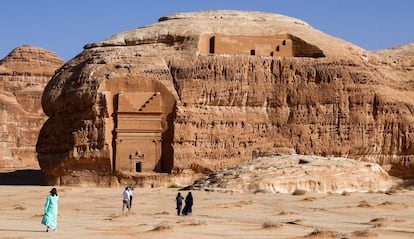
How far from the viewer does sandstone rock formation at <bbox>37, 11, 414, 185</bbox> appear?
6025 centimetres

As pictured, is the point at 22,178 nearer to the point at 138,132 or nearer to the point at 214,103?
the point at 138,132

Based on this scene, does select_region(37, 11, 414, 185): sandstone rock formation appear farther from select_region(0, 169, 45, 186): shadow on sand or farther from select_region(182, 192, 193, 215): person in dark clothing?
select_region(182, 192, 193, 215): person in dark clothing

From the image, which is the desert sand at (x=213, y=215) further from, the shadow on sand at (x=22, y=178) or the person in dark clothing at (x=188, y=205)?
the shadow on sand at (x=22, y=178)

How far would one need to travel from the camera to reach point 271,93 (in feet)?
208

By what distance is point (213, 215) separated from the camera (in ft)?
117

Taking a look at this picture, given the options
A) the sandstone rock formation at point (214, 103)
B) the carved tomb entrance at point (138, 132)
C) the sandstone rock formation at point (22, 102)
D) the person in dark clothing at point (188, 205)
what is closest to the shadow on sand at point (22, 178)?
the sandstone rock formation at point (214, 103)

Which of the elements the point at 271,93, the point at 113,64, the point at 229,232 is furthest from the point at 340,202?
the point at 113,64

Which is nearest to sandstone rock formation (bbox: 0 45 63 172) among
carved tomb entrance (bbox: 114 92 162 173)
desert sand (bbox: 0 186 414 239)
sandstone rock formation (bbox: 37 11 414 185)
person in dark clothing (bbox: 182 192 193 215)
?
sandstone rock formation (bbox: 37 11 414 185)

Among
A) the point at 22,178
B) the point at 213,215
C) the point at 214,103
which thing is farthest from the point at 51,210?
the point at 22,178

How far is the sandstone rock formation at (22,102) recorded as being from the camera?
11398 cm

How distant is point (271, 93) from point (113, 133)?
12996 mm

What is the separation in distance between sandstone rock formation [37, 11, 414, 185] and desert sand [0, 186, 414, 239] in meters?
4.90

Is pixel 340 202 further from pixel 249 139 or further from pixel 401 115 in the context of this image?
pixel 401 115

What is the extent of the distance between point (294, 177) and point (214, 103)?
14.2 m
